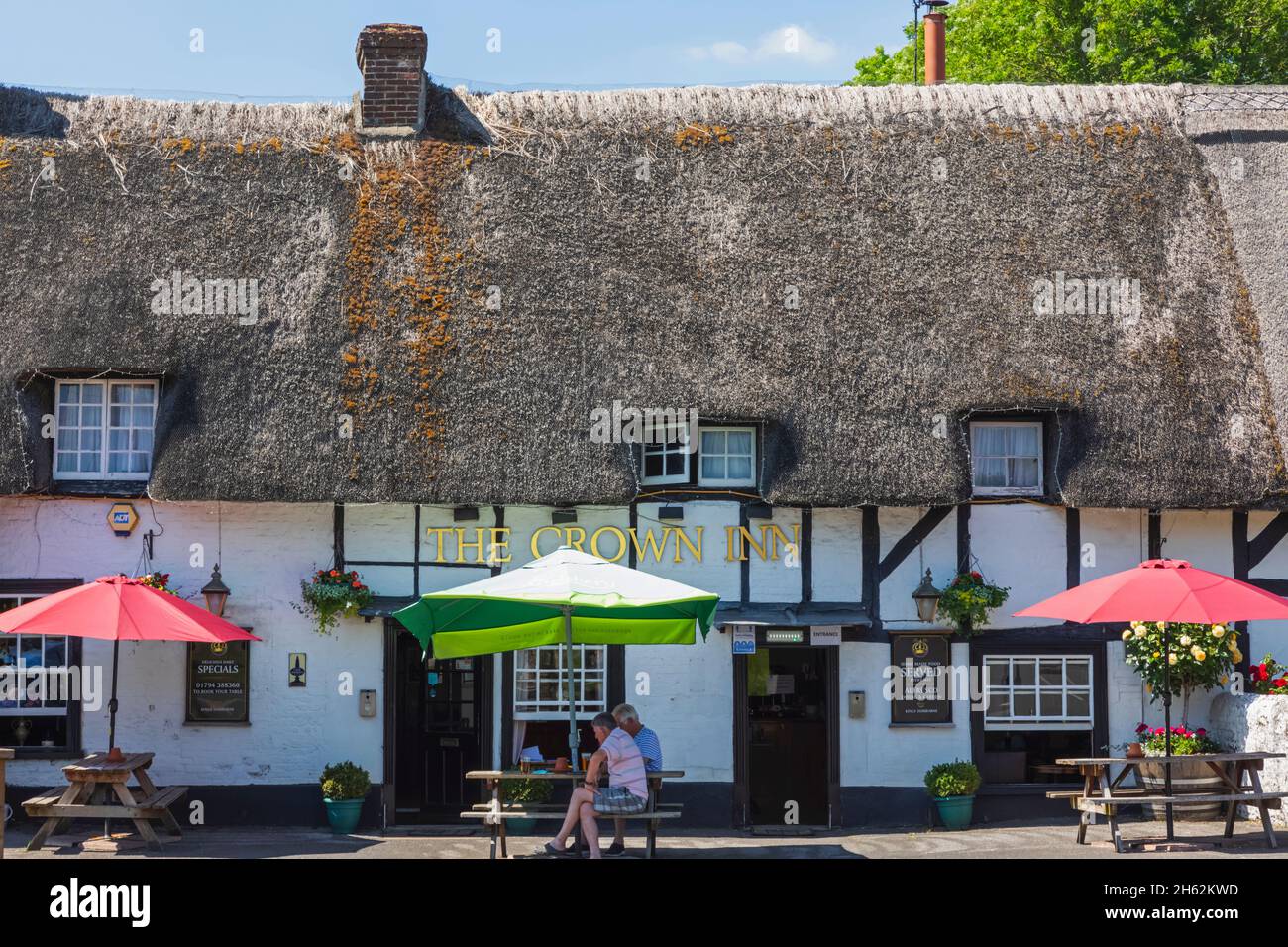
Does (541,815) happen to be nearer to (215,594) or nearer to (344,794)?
(344,794)

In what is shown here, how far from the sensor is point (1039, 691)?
15.3m

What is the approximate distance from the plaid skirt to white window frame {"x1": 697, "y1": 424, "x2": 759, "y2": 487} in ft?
14.1

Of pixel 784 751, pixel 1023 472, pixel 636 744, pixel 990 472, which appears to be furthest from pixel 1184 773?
pixel 636 744

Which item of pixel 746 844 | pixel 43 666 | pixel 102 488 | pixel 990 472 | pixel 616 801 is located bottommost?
pixel 746 844

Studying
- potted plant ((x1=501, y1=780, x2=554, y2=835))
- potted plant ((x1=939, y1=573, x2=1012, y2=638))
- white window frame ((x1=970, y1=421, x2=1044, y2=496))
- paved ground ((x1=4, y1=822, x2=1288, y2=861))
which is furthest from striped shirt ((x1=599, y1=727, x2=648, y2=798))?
white window frame ((x1=970, y1=421, x2=1044, y2=496))

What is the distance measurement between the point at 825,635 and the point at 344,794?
511 centimetres

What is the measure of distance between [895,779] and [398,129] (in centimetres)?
942

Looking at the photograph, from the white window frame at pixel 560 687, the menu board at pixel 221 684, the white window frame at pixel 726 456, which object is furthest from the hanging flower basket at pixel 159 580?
the white window frame at pixel 726 456

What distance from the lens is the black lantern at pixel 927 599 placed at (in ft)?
48.6

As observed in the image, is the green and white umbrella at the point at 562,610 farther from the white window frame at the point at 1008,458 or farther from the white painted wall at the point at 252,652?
the white window frame at the point at 1008,458

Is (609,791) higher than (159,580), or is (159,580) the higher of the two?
(159,580)

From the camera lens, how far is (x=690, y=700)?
49.3 ft

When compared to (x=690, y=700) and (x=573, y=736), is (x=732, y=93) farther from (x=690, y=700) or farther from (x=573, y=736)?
(x=573, y=736)

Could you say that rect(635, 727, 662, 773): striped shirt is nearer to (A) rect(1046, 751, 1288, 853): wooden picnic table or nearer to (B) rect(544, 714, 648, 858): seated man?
(B) rect(544, 714, 648, 858): seated man
